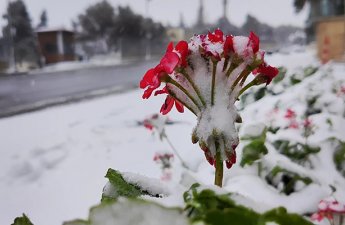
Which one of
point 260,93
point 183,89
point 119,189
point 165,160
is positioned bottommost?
point 165,160

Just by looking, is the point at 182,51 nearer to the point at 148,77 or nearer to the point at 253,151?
the point at 148,77

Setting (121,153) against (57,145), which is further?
(57,145)

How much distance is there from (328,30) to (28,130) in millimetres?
9822

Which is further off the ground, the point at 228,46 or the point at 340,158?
the point at 228,46

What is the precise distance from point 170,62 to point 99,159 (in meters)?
2.62

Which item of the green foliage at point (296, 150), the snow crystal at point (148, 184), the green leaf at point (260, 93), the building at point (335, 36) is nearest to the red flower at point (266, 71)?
the snow crystal at point (148, 184)

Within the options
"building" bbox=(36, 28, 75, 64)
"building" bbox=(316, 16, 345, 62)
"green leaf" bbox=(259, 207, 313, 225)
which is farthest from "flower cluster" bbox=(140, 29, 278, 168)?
"building" bbox=(36, 28, 75, 64)

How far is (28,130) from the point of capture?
4.41m

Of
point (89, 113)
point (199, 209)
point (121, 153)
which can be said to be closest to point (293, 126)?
point (121, 153)

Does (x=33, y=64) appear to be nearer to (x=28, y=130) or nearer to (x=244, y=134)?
(x=28, y=130)

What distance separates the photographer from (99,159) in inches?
123

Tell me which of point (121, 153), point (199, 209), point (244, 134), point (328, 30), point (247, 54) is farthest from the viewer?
point (328, 30)

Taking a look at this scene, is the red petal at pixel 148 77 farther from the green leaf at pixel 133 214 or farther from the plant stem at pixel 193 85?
the green leaf at pixel 133 214

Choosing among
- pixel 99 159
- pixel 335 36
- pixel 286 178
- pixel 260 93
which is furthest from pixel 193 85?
Result: pixel 335 36
